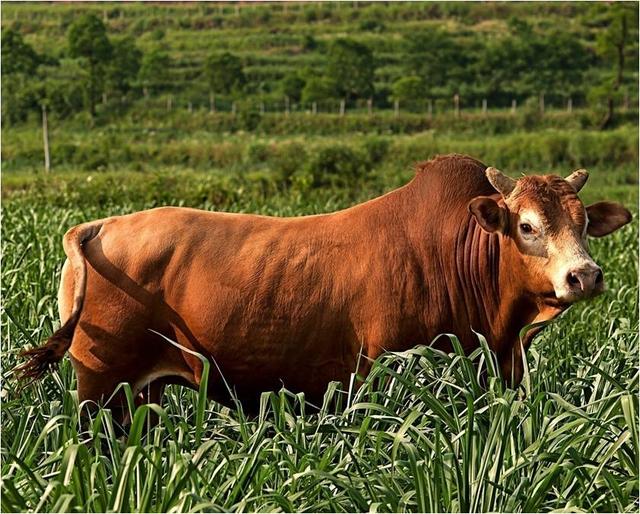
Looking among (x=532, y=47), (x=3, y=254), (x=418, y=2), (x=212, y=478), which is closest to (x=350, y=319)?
(x=212, y=478)

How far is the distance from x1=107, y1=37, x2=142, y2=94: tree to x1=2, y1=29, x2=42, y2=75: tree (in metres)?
4.14

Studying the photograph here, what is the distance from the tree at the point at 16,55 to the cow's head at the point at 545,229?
174ft

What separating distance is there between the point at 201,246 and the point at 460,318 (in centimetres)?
129

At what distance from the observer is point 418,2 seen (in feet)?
253

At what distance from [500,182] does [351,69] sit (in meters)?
53.5

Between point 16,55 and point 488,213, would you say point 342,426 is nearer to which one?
point 488,213

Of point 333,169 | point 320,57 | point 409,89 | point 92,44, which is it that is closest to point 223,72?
point 92,44

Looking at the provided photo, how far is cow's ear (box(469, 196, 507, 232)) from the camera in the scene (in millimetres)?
5203

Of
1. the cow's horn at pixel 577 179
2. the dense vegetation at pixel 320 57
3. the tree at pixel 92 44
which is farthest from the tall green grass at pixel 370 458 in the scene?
the tree at pixel 92 44

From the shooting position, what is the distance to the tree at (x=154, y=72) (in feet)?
190

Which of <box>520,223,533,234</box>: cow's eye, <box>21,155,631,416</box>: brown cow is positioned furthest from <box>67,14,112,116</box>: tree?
<box>520,223,533,234</box>: cow's eye

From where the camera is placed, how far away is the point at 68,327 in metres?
5.27

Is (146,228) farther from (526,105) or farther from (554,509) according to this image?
(526,105)

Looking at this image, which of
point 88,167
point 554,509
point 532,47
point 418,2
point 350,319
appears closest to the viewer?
point 554,509
